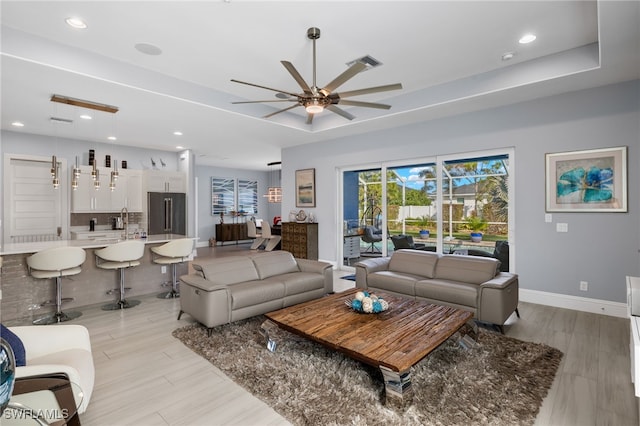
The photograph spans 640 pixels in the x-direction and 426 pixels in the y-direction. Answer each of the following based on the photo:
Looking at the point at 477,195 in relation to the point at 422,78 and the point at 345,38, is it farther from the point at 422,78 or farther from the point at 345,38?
the point at 345,38

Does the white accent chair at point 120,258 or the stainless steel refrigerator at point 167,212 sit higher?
the stainless steel refrigerator at point 167,212

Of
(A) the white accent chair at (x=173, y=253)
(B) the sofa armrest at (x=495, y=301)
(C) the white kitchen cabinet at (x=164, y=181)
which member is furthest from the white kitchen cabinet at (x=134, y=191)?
(B) the sofa armrest at (x=495, y=301)

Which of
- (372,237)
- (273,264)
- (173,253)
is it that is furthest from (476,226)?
(173,253)

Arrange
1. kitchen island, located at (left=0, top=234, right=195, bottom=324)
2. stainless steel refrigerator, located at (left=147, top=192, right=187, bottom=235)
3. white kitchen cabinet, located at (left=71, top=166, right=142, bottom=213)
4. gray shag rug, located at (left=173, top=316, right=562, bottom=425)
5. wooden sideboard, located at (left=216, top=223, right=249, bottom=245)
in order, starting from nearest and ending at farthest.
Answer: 1. gray shag rug, located at (left=173, top=316, right=562, bottom=425)
2. kitchen island, located at (left=0, top=234, right=195, bottom=324)
3. white kitchen cabinet, located at (left=71, top=166, right=142, bottom=213)
4. stainless steel refrigerator, located at (left=147, top=192, right=187, bottom=235)
5. wooden sideboard, located at (left=216, top=223, right=249, bottom=245)

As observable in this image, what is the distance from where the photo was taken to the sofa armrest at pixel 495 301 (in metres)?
3.31

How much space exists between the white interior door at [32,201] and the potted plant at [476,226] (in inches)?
305

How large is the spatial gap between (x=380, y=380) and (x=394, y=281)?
69.7 inches

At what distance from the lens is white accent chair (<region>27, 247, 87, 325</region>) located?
3590 millimetres

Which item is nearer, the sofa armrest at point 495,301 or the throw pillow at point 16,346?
the throw pillow at point 16,346

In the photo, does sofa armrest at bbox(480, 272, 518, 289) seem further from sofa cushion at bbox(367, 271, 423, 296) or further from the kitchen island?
the kitchen island

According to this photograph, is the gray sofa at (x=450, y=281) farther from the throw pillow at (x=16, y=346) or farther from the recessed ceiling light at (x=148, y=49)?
the recessed ceiling light at (x=148, y=49)

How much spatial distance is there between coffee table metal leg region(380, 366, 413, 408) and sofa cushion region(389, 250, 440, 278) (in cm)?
221

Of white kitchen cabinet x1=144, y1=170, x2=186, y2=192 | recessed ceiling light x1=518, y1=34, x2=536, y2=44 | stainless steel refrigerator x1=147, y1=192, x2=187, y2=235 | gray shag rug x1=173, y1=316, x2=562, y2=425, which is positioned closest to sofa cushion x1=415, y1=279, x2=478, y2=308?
gray shag rug x1=173, y1=316, x2=562, y2=425

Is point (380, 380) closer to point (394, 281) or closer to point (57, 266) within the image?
point (394, 281)
